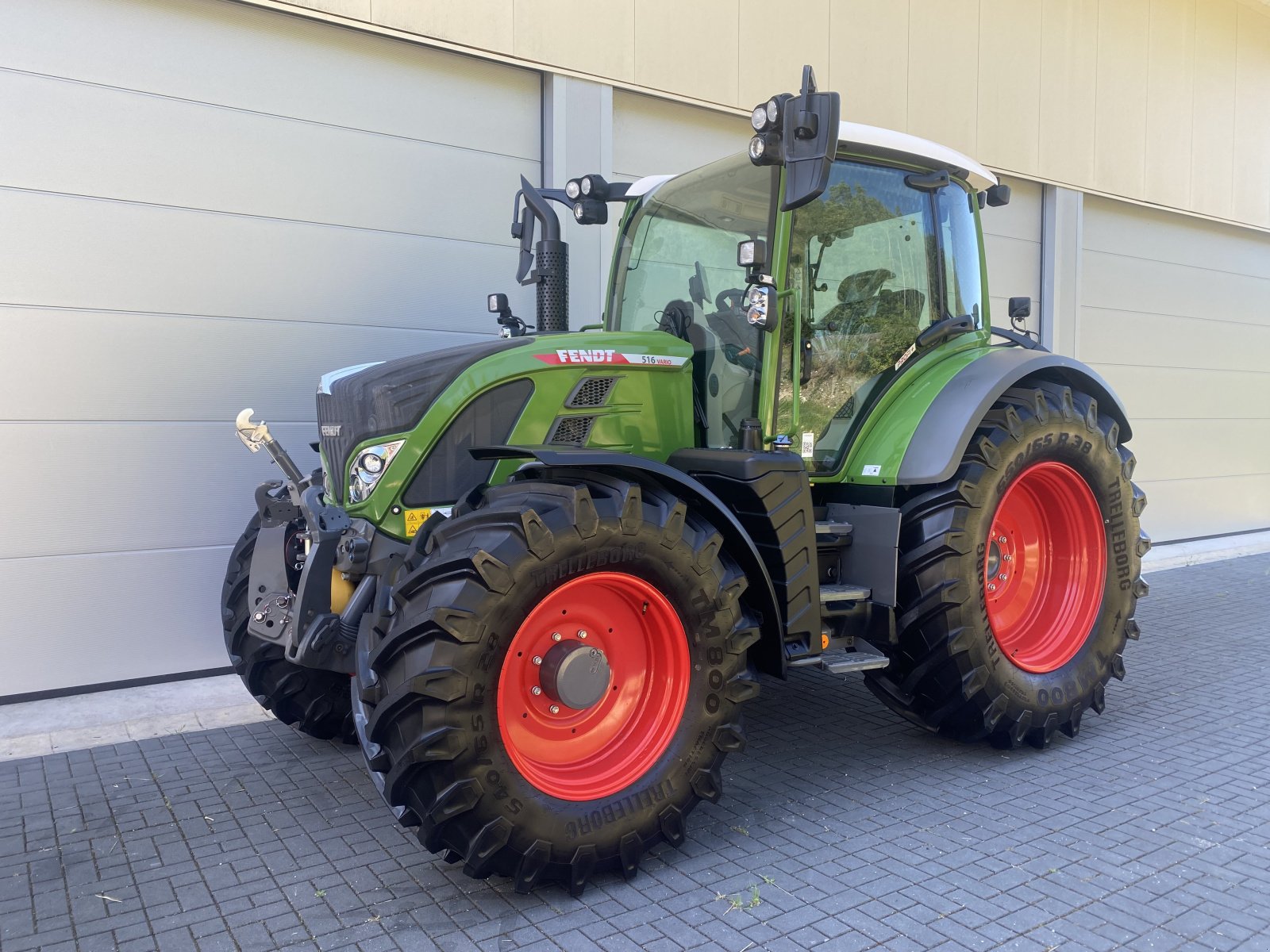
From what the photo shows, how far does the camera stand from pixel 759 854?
3.03 meters

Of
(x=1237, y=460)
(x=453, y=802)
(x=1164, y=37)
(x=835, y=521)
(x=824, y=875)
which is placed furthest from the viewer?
(x=1237, y=460)

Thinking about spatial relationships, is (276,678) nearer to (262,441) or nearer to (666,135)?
(262,441)

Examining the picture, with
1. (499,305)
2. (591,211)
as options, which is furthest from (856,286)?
(499,305)

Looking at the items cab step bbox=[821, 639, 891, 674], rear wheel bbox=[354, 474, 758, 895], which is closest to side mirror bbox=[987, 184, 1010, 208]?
cab step bbox=[821, 639, 891, 674]

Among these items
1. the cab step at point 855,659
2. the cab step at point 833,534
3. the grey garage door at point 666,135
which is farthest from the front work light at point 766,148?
the grey garage door at point 666,135

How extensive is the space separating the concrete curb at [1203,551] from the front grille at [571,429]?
7.10 m

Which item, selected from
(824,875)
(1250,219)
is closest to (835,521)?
(824,875)

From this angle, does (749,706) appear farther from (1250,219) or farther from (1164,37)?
(1250,219)

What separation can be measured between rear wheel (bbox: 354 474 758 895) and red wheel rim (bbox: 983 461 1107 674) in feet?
5.39

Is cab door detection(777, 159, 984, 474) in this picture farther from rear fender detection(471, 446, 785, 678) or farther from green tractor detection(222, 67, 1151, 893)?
rear fender detection(471, 446, 785, 678)

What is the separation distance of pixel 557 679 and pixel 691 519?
2.20ft

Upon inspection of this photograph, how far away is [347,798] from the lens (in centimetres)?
350

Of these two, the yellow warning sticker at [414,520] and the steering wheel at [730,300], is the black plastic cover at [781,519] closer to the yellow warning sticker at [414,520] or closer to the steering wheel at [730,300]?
the steering wheel at [730,300]

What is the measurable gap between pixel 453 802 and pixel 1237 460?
1079cm
